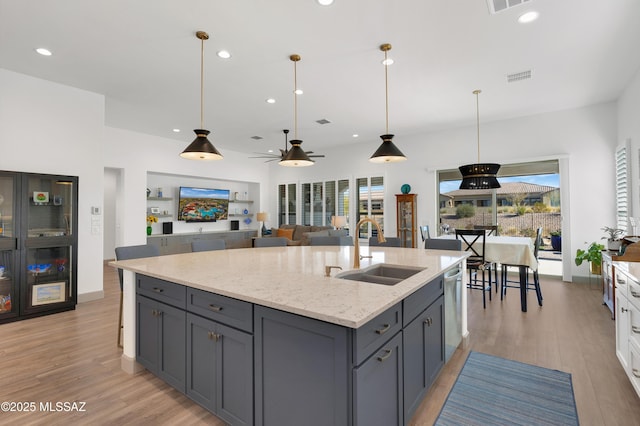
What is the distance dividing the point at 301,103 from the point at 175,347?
13.4 ft

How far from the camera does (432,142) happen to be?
6965 millimetres

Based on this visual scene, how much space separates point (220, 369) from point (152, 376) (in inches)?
42.4

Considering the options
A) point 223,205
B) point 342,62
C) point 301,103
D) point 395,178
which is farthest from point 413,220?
point 223,205

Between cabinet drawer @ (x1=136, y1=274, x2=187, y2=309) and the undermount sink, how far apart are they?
40.6 inches

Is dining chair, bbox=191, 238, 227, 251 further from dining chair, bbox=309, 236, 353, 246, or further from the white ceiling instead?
the white ceiling

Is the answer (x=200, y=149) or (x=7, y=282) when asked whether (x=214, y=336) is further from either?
(x=7, y=282)

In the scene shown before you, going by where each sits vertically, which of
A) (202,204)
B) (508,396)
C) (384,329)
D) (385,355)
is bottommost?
(508,396)

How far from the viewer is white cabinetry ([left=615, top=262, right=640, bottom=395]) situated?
6.45 feet

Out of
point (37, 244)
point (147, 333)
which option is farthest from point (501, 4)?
point (37, 244)

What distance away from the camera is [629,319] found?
7.01 ft

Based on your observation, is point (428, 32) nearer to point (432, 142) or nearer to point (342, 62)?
point (342, 62)

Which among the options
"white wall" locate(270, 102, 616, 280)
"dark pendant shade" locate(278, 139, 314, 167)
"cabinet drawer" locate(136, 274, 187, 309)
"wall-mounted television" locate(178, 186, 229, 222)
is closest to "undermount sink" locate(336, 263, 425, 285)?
"cabinet drawer" locate(136, 274, 187, 309)

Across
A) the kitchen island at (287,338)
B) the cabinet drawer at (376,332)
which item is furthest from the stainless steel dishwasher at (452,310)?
the cabinet drawer at (376,332)

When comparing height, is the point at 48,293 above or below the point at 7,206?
below
